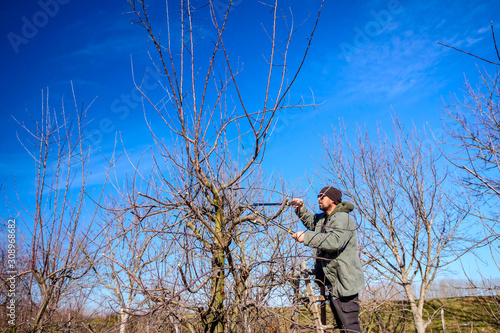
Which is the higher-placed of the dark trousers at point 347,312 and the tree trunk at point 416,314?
the dark trousers at point 347,312

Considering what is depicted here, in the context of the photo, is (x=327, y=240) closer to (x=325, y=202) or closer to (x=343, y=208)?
(x=343, y=208)

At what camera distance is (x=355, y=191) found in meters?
9.76

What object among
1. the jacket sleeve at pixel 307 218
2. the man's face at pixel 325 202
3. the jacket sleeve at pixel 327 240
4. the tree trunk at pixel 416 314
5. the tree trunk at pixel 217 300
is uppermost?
the man's face at pixel 325 202

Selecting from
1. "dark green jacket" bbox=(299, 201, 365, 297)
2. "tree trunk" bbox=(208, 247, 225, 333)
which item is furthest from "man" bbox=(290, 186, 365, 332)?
"tree trunk" bbox=(208, 247, 225, 333)

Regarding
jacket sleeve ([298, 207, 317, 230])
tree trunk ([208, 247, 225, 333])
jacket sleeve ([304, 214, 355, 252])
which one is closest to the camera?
tree trunk ([208, 247, 225, 333])

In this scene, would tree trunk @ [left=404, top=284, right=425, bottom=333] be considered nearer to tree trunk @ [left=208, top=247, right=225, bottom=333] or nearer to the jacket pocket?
the jacket pocket

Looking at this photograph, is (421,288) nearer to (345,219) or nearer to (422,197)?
(422,197)

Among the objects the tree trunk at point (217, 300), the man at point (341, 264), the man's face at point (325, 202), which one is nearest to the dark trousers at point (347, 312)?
the man at point (341, 264)

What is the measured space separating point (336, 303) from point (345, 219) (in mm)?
765

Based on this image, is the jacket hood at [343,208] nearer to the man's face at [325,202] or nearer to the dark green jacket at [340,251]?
the dark green jacket at [340,251]

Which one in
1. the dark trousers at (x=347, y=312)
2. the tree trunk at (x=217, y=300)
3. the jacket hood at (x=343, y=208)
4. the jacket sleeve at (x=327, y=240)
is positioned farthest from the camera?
the jacket hood at (x=343, y=208)

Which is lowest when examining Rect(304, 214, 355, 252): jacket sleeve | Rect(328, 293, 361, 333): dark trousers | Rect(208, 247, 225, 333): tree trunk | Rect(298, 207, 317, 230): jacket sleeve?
Rect(328, 293, 361, 333): dark trousers

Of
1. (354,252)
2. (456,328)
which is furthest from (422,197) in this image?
(354,252)

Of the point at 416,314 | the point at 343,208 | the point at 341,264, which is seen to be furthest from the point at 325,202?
the point at 416,314
